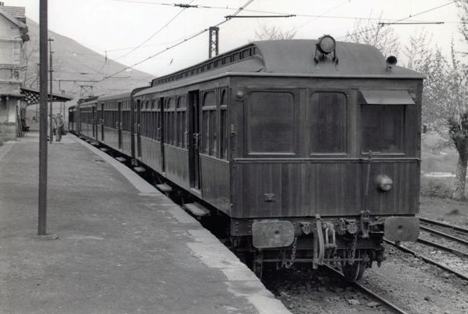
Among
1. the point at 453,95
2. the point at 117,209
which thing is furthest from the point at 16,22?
the point at 117,209

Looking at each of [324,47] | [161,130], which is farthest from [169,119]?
[324,47]

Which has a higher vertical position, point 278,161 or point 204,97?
point 204,97

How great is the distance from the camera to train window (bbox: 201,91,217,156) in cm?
880

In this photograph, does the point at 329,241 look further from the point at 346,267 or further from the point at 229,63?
the point at 229,63

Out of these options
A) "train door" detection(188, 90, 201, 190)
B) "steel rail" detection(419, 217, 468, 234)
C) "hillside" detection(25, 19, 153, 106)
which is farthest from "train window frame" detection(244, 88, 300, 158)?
"hillside" detection(25, 19, 153, 106)

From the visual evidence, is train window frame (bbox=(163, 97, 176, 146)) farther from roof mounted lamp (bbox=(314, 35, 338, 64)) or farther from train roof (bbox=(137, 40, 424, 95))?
roof mounted lamp (bbox=(314, 35, 338, 64))

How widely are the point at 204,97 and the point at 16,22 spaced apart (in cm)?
2985

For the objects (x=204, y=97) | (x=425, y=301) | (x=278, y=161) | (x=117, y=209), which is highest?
(x=204, y=97)

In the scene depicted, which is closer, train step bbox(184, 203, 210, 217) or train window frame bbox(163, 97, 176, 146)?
train step bbox(184, 203, 210, 217)

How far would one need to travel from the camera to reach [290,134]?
312 inches

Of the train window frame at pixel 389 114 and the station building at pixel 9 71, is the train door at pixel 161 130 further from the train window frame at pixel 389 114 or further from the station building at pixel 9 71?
the station building at pixel 9 71

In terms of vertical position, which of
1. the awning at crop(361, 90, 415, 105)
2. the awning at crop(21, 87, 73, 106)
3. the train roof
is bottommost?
the awning at crop(361, 90, 415, 105)

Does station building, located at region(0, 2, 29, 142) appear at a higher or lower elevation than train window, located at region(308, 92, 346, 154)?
higher

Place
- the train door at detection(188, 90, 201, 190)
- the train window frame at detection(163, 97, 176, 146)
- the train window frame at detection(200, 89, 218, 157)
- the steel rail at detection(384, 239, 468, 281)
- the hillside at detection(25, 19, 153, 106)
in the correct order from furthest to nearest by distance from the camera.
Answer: the hillside at detection(25, 19, 153, 106), the train window frame at detection(163, 97, 176, 146), the train door at detection(188, 90, 201, 190), the steel rail at detection(384, 239, 468, 281), the train window frame at detection(200, 89, 218, 157)
